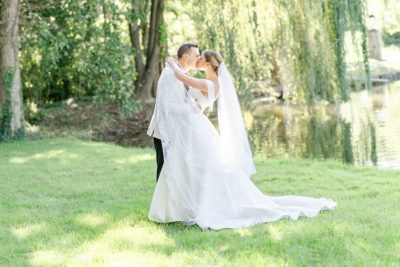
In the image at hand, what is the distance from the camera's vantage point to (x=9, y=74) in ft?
51.4

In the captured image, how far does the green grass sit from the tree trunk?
217 inches

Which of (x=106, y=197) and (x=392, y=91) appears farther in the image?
(x=392, y=91)

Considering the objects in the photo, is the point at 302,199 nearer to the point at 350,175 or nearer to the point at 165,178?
the point at 165,178

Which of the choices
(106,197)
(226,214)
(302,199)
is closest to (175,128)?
(226,214)

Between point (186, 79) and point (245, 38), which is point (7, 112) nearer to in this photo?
point (245, 38)

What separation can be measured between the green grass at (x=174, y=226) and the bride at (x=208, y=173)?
0.64 ft

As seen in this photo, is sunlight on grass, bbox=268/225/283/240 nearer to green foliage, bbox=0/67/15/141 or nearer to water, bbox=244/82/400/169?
water, bbox=244/82/400/169

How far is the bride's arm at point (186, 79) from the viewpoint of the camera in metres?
6.48

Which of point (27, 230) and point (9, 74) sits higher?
point (9, 74)

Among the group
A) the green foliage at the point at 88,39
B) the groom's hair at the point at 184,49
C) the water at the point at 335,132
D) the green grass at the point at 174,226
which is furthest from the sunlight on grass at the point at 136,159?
the groom's hair at the point at 184,49

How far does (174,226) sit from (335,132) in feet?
33.3

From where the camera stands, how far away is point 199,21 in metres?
15.9

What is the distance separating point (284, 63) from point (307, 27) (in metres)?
1.14

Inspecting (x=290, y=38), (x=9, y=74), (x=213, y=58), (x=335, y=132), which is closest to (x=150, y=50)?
(x=9, y=74)
